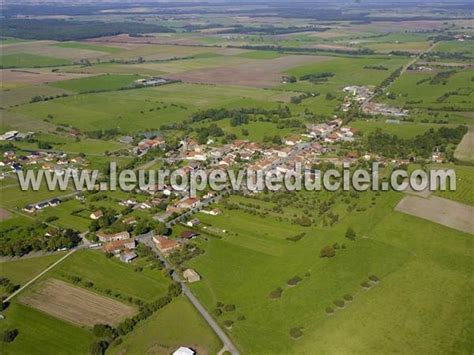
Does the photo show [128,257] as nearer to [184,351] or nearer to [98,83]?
[184,351]

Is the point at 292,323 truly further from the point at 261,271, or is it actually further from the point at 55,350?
the point at 55,350

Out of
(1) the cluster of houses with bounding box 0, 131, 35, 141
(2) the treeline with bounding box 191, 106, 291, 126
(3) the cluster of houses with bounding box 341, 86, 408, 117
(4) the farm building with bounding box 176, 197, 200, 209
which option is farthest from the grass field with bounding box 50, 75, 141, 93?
(4) the farm building with bounding box 176, 197, 200, 209

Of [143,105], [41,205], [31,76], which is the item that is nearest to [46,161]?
[41,205]

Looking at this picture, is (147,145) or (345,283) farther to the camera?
(147,145)

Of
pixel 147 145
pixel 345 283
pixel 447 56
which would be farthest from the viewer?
pixel 447 56

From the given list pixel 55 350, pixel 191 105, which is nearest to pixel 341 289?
pixel 55 350
